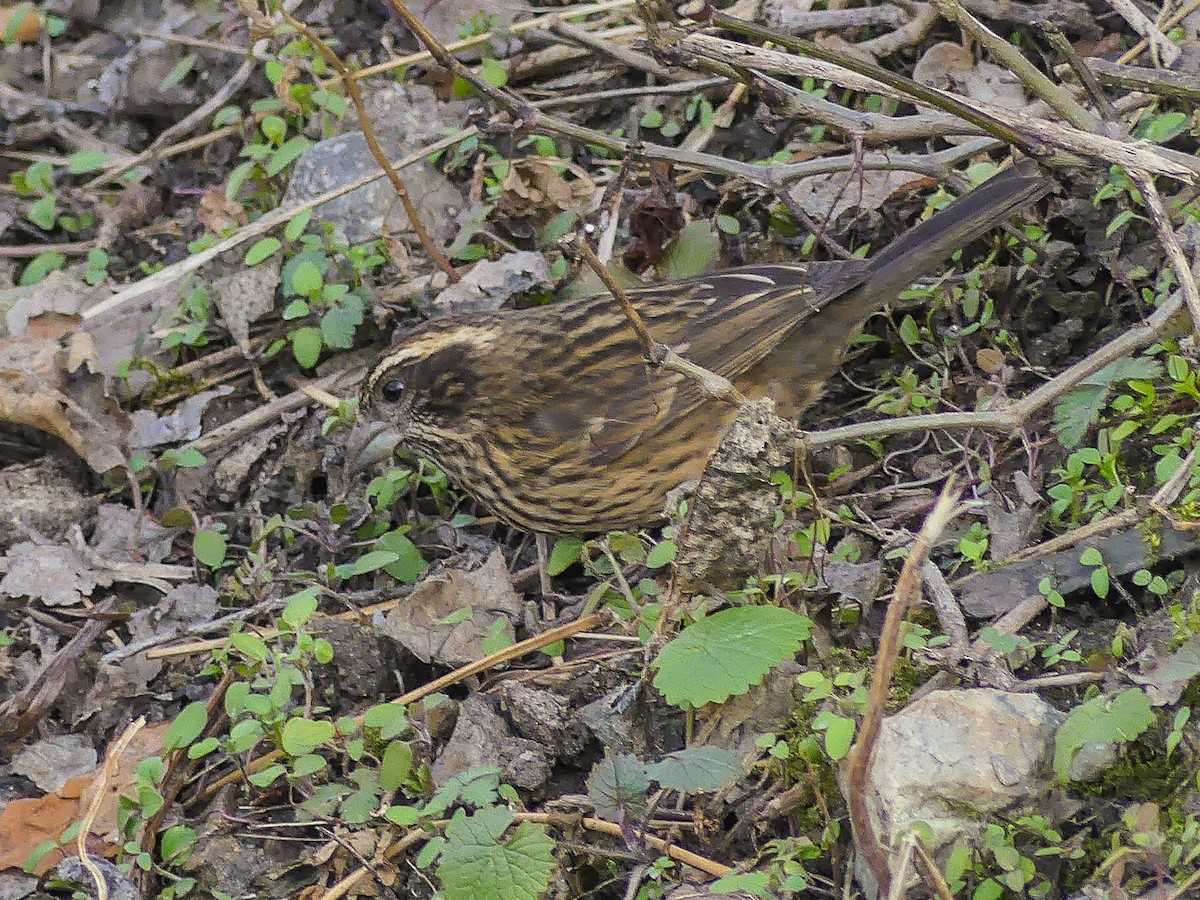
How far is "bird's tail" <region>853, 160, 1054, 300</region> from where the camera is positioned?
15.1 ft

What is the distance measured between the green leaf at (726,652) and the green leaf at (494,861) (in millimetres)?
479

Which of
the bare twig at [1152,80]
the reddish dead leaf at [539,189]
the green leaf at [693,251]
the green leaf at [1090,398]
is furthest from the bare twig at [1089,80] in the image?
the reddish dead leaf at [539,189]

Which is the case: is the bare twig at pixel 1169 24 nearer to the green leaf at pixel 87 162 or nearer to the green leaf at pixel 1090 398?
the green leaf at pixel 1090 398

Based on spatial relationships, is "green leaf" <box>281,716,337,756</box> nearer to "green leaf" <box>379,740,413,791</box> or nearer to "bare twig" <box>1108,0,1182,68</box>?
"green leaf" <box>379,740,413,791</box>

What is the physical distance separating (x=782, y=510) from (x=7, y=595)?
2.86m

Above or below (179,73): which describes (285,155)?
below

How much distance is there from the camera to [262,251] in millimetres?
5949

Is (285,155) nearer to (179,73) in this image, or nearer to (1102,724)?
(179,73)

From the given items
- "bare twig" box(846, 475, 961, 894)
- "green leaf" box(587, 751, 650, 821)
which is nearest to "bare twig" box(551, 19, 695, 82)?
"green leaf" box(587, 751, 650, 821)

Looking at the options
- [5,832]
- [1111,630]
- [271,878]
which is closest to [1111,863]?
[1111,630]

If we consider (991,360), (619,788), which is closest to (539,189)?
(991,360)

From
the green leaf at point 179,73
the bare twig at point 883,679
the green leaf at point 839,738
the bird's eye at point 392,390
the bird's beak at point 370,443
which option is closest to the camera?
the bare twig at point 883,679

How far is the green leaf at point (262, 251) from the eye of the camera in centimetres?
594

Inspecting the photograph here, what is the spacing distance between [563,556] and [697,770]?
68.5 inches
